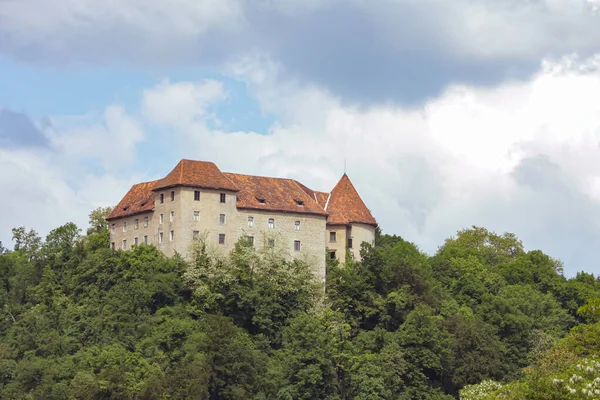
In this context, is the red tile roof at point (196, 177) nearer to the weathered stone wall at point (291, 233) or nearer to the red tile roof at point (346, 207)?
the weathered stone wall at point (291, 233)

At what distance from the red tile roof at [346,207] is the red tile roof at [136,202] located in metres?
15.4

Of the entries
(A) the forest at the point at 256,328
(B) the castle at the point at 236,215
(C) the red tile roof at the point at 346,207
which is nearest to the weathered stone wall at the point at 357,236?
(B) the castle at the point at 236,215

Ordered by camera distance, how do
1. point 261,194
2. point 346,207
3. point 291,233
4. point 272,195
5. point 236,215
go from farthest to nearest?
point 346,207, point 272,195, point 261,194, point 291,233, point 236,215

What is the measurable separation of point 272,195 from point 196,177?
734cm

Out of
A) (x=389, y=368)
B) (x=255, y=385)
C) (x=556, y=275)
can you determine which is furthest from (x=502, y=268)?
(x=255, y=385)

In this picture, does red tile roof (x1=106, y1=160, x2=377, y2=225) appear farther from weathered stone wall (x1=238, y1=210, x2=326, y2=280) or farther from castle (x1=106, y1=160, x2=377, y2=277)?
weathered stone wall (x1=238, y1=210, x2=326, y2=280)

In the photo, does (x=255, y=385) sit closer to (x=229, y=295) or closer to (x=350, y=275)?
(x=229, y=295)

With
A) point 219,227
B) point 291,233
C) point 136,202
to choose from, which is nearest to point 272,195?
point 291,233

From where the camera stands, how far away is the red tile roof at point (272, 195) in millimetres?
93662

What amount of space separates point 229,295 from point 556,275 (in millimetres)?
39062

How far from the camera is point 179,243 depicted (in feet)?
295

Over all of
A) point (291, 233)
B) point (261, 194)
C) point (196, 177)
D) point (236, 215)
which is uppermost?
point (196, 177)

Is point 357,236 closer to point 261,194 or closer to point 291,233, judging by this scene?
point 291,233

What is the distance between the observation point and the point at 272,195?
95.7 m
